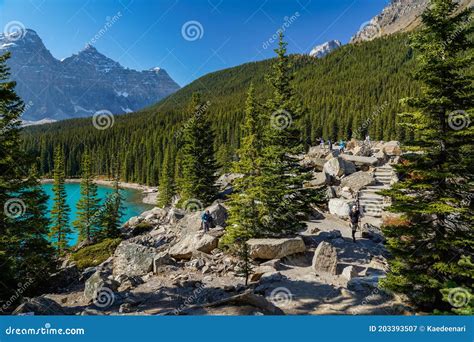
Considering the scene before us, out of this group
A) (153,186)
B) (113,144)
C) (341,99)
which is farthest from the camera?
(113,144)

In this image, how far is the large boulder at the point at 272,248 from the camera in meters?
16.2

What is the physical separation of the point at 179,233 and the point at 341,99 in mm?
113523

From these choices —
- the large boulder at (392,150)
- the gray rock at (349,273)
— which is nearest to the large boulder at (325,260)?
the gray rock at (349,273)

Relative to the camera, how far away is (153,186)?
10312 centimetres

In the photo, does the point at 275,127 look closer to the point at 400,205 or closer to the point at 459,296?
the point at 400,205

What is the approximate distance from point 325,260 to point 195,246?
7.68 m

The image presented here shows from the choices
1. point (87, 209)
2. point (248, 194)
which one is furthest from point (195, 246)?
point (87, 209)

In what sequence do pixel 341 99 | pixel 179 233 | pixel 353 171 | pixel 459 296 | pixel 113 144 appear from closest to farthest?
pixel 459 296, pixel 179 233, pixel 353 171, pixel 341 99, pixel 113 144

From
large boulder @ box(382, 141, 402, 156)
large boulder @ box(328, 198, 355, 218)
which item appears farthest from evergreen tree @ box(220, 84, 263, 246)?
large boulder @ box(382, 141, 402, 156)

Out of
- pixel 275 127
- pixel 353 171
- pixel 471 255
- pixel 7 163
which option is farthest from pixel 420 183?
pixel 353 171

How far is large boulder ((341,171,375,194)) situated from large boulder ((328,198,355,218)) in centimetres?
428

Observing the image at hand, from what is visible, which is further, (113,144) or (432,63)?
(113,144)

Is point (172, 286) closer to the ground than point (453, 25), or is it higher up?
closer to the ground

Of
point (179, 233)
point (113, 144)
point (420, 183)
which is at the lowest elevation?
point (179, 233)
